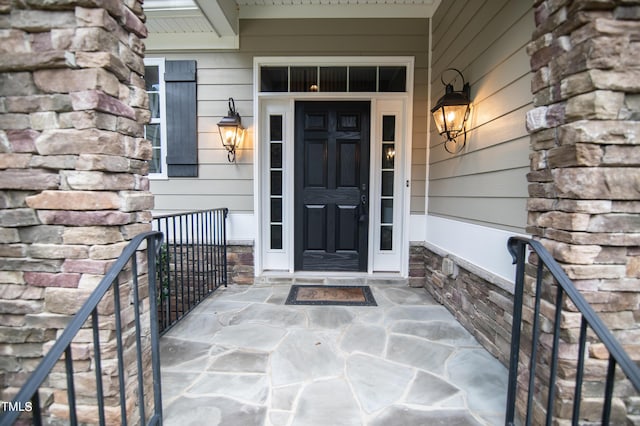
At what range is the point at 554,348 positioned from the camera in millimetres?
1140

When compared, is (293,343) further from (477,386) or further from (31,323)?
(31,323)

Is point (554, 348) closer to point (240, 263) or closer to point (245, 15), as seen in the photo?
point (240, 263)

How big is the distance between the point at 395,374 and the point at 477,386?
450mm

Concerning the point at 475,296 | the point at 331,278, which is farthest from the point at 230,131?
the point at 475,296

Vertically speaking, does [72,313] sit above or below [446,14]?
below

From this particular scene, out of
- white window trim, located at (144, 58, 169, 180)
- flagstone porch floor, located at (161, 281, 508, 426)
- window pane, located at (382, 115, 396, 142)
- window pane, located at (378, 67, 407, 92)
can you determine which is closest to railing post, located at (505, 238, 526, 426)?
flagstone porch floor, located at (161, 281, 508, 426)

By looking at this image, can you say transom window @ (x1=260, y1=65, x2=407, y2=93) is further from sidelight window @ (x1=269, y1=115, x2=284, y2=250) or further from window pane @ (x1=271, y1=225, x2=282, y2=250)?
window pane @ (x1=271, y1=225, x2=282, y2=250)

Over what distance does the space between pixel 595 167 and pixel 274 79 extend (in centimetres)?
308

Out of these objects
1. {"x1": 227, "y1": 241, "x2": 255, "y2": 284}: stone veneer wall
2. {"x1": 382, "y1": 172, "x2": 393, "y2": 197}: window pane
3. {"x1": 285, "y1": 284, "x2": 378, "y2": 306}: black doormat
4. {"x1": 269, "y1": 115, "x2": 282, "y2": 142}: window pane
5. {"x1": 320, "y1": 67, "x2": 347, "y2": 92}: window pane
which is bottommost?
{"x1": 285, "y1": 284, "x2": 378, "y2": 306}: black doormat

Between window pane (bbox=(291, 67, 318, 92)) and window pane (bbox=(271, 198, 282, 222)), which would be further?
window pane (bbox=(271, 198, 282, 222))

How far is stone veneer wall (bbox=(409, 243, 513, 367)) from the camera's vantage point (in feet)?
6.41

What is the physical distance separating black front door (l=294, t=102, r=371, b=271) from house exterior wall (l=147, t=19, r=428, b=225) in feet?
1.79

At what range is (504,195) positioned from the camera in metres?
1.97

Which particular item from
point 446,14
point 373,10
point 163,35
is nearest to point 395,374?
point 446,14
